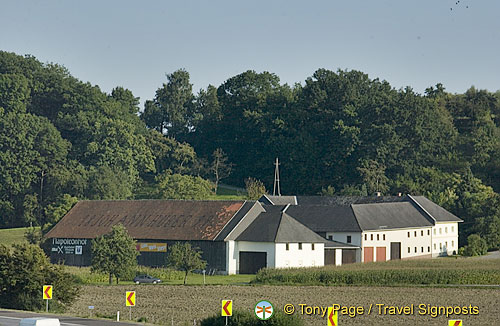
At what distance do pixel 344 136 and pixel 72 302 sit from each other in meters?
82.9

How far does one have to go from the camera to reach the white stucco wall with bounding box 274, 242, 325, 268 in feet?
251

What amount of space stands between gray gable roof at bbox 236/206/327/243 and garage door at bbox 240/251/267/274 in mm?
1167

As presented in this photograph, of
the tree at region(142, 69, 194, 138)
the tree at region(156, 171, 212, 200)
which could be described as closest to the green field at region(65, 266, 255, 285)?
the tree at region(156, 171, 212, 200)

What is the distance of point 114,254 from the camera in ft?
223

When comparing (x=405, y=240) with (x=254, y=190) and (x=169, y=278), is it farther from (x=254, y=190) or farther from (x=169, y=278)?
(x=254, y=190)

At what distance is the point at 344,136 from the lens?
127m

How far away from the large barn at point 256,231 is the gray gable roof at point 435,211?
0.88ft

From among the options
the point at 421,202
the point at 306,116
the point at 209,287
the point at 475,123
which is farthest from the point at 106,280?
the point at 475,123

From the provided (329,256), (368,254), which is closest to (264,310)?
(329,256)

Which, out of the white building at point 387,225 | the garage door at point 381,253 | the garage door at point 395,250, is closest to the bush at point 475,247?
the white building at point 387,225

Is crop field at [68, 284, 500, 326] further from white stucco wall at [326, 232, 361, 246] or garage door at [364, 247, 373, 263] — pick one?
garage door at [364, 247, 373, 263]

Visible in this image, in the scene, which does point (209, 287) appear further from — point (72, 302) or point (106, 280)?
point (72, 302)

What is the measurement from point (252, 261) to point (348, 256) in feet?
34.7

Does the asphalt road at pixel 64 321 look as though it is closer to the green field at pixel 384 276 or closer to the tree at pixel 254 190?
the green field at pixel 384 276
